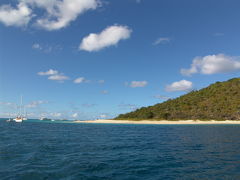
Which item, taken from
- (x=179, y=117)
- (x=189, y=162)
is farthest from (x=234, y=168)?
(x=179, y=117)

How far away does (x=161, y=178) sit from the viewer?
16.9 m

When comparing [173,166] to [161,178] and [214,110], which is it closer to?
[161,178]

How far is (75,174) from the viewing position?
59.3 feet

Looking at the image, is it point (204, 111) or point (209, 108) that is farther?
point (209, 108)

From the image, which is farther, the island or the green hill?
the green hill

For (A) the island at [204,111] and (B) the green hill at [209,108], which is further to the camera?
(B) the green hill at [209,108]

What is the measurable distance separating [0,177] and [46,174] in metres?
3.76

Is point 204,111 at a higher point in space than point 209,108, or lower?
lower

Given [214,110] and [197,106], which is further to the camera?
[197,106]

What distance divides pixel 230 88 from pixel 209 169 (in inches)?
8010

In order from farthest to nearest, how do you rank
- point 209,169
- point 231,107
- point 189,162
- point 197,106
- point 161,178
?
point 197,106 → point 231,107 → point 189,162 → point 209,169 → point 161,178

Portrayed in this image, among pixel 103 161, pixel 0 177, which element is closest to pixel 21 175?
pixel 0 177

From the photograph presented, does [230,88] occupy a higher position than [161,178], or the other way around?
[230,88]

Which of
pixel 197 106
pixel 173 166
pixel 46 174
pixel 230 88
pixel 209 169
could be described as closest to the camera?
pixel 46 174
